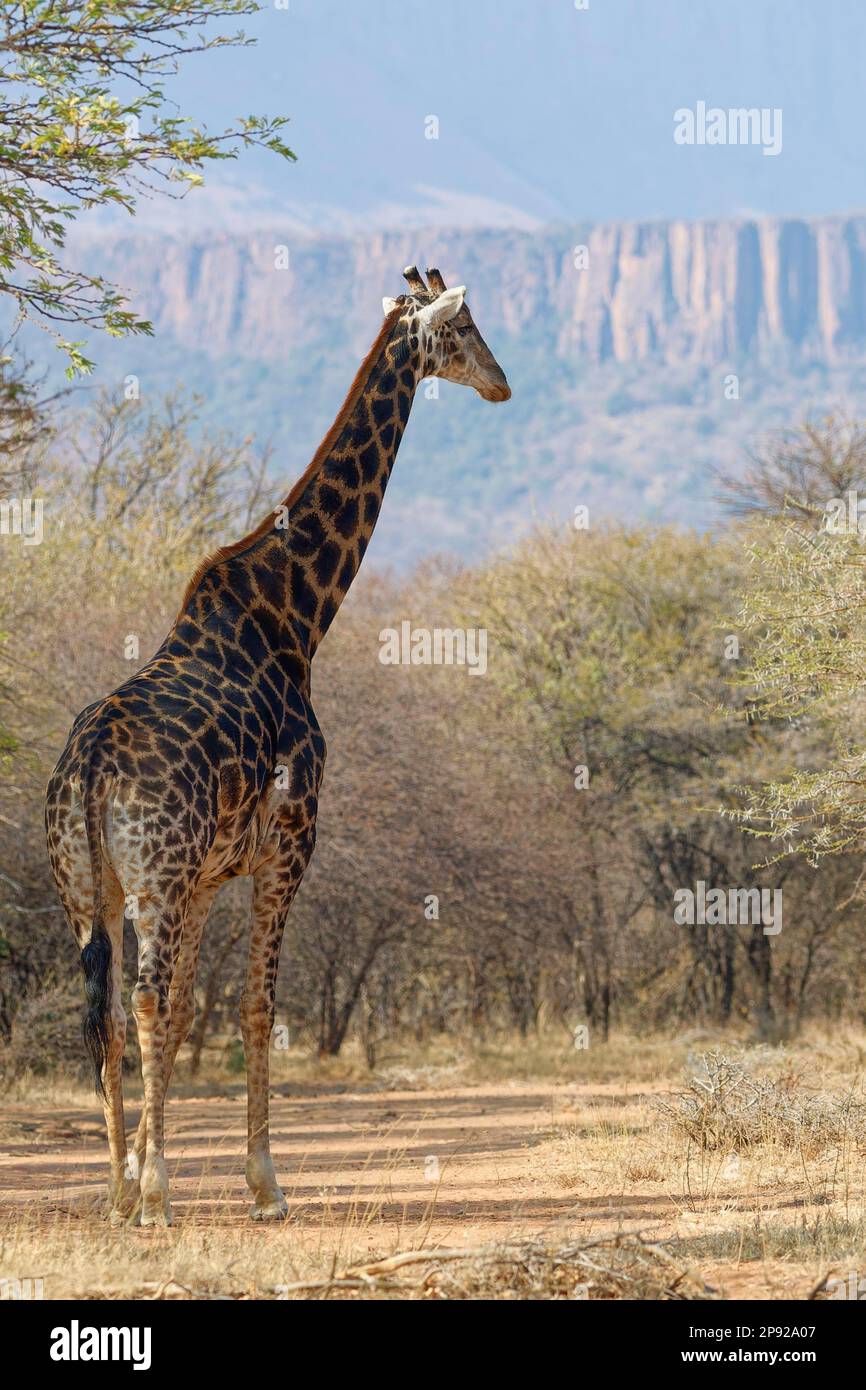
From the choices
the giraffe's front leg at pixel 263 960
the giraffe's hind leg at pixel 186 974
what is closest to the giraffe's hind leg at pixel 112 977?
the giraffe's hind leg at pixel 186 974

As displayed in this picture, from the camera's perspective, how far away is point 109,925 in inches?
309

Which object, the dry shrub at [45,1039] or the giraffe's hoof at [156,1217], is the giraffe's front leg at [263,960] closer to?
the giraffe's hoof at [156,1217]

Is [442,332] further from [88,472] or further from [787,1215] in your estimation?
[88,472]

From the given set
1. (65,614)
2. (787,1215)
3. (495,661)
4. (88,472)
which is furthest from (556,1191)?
(88,472)

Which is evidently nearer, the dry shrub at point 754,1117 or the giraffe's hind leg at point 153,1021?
the giraffe's hind leg at point 153,1021

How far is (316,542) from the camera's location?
30.7ft

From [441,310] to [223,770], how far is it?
132 inches

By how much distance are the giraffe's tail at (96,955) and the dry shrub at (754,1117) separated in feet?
13.8

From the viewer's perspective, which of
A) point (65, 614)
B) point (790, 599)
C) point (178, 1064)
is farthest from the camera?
point (65, 614)

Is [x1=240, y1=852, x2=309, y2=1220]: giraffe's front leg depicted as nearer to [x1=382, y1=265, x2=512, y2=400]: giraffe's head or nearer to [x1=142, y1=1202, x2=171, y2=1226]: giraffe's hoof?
[x1=142, y1=1202, x2=171, y2=1226]: giraffe's hoof

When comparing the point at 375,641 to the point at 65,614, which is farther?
the point at 375,641

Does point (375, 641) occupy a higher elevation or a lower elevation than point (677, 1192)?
higher

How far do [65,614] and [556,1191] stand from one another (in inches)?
514

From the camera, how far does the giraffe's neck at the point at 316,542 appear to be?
29.3 feet
